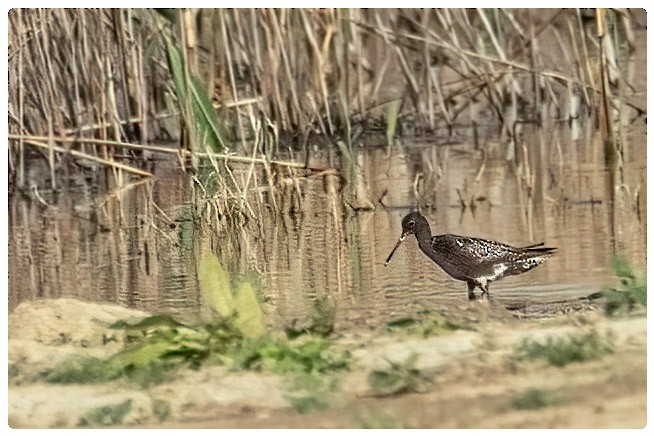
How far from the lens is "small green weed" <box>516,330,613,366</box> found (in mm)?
4039

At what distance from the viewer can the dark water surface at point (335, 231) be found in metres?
4.16

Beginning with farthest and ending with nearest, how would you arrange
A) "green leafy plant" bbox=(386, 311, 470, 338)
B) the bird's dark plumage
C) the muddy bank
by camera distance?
the bird's dark plumage < "green leafy plant" bbox=(386, 311, 470, 338) < the muddy bank

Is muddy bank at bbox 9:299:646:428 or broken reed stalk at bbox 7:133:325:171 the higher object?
broken reed stalk at bbox 7:133:325:171

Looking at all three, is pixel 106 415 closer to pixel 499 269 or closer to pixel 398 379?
pixel 398 379

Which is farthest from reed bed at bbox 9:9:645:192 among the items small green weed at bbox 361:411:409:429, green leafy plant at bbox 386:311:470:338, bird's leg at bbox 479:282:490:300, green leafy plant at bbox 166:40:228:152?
small green weed at bbox 361:411:409:429

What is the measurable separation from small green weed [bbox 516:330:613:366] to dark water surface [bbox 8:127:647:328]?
16cm

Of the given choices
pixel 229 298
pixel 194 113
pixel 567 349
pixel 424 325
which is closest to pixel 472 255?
pixel 424 325

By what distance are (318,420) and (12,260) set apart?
1079mm

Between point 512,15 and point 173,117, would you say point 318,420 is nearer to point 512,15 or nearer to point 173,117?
point 173,117

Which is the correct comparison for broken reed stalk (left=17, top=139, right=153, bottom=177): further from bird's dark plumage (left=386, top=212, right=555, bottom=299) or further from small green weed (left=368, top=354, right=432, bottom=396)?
small green weed (left=368, top=354, right=432, bottom=396)

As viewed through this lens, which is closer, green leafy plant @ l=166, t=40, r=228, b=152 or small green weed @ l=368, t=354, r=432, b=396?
small green weed @ l=368, t=354, r=432, b=396

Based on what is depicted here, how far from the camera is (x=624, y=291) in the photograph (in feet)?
13.6

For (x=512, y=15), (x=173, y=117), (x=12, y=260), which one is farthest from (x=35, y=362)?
(x=512, y=15)

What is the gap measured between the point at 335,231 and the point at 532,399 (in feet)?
2.66
